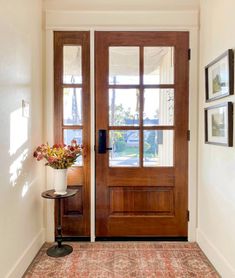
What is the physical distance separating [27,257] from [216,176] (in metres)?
1.73

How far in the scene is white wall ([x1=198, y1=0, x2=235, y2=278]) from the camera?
6.93 feet

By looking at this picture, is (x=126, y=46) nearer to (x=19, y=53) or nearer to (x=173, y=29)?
(x=173, y=29)

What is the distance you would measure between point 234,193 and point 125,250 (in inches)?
49.3

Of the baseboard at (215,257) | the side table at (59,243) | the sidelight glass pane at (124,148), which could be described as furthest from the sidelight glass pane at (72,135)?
the baseboard at (215,257)

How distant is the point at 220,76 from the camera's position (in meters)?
2.28

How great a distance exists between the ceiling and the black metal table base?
236cm

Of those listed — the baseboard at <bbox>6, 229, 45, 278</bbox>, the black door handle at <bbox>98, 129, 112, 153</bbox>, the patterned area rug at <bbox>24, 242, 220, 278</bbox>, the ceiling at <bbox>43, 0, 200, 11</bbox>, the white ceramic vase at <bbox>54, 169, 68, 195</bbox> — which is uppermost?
the ceiling at <bbox>43, 0, 200, 11</bbox>

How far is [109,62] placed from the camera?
2932mm

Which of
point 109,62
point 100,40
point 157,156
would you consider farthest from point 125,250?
point 100,40

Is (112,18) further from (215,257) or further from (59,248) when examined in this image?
(215,257)

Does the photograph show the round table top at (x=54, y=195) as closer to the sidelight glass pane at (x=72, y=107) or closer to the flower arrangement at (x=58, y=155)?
the flower arrangement at (x=58, y=155)

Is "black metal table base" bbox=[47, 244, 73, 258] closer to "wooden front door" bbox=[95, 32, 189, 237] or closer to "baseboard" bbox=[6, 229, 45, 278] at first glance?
"baseboard" bbox=[6, 229, 45, 278]

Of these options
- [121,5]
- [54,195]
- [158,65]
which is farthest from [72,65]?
[54,195]

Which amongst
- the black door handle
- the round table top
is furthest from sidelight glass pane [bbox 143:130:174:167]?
the round table top
